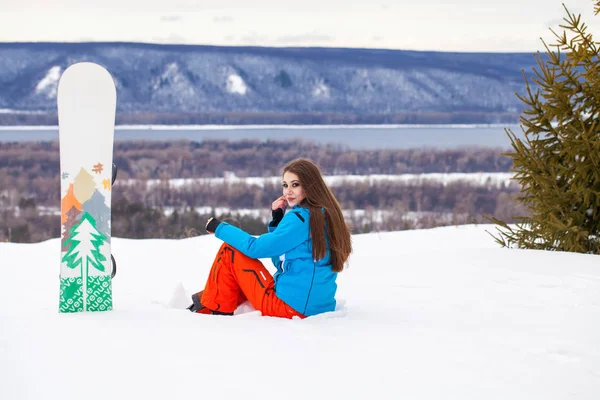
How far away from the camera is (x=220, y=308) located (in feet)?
13.9

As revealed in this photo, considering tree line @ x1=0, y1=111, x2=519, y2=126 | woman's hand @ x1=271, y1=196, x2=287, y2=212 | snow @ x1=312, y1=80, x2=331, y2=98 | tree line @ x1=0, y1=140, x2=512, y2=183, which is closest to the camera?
woman's hand @ x1=271, y1=196, x2=287, y2=212

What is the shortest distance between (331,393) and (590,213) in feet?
15.3

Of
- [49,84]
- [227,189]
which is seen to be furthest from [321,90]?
[227,189]

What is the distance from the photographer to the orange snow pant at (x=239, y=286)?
409cm

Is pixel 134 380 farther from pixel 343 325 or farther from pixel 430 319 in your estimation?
pixel 430 319

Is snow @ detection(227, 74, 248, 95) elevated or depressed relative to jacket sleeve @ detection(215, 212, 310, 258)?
elevated

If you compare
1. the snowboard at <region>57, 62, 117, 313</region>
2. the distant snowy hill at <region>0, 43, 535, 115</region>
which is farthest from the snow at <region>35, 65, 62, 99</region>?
the snowboard at <region>57, 62, 117, 313</region>

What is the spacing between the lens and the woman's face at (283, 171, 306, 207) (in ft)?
13.4

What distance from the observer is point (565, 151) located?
260 inches

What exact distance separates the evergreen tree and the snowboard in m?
3.89

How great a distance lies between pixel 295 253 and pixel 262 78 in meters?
50.6

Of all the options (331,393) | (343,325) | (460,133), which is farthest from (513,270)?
(460,133)

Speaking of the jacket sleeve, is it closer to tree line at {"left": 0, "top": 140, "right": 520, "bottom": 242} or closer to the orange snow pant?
the orange snow pant

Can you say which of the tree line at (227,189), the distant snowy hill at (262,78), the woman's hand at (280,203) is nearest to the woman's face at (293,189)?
the woman's hand at (280,203)
